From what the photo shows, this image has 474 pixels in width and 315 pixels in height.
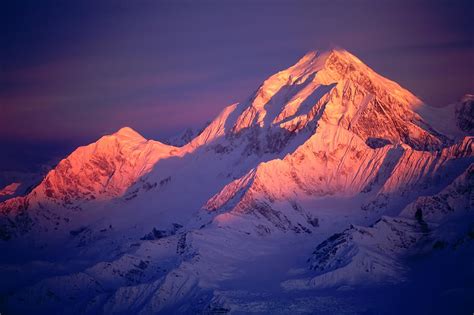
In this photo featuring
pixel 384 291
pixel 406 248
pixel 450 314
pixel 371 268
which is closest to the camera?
pixel 450 314

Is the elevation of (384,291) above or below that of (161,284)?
below

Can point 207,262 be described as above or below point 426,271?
above

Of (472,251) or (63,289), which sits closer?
(472,251)

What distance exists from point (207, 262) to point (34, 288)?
4901 cm

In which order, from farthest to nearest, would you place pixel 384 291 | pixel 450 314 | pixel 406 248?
pixel 406 248, pixel 384 291, pixel 450 314

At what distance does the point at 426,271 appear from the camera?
17150 cm

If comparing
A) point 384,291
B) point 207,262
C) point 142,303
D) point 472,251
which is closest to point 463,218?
point 472,251

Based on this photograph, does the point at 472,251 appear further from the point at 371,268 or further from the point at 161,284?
the point at 161,284

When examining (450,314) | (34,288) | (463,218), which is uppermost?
(34,288)

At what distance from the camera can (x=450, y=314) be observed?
13975 centimetres

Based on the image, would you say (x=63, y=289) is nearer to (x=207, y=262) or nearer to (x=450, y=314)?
(x=207, y=262)

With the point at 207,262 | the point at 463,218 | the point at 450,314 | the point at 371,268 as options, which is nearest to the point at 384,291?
the point at 371,268

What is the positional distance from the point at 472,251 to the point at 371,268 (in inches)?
973

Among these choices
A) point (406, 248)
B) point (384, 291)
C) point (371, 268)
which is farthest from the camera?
point (406, 248)
